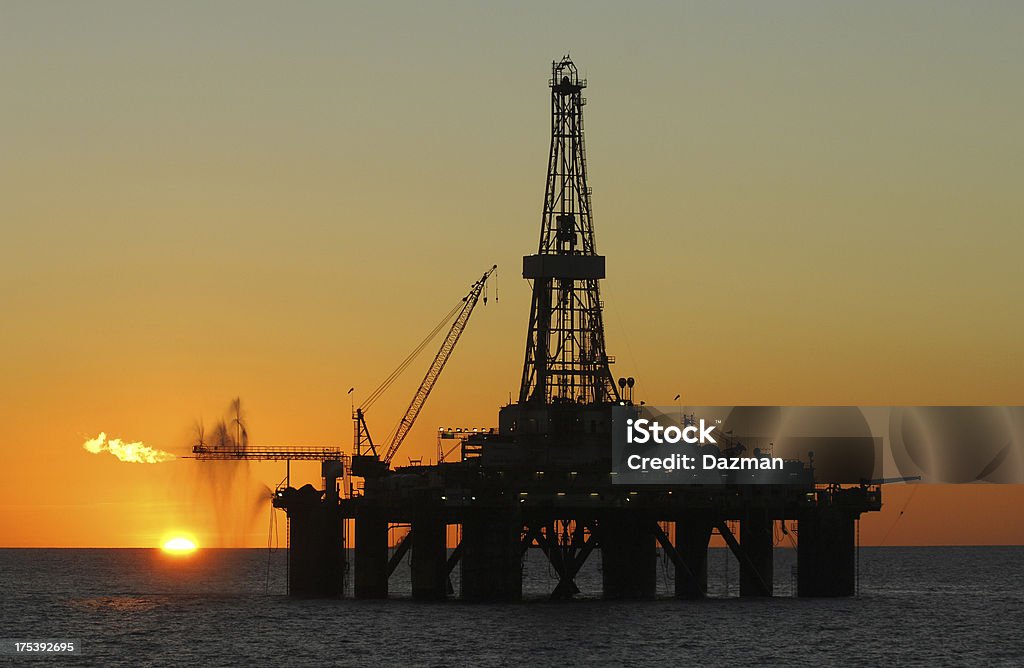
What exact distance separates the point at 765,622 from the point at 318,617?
30.7 m

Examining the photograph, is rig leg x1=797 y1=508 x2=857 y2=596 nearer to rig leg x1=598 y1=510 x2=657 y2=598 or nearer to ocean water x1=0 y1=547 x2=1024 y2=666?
ocean water x1=0 y1=547 x2=1024 y2=666

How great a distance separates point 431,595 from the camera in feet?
452

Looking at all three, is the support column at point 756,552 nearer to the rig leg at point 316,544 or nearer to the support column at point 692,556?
the support column at point 692,556

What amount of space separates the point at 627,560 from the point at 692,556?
514 cm

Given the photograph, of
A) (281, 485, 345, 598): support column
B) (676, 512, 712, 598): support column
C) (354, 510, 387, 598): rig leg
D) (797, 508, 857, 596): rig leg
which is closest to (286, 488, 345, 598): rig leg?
(281, 485, 345, 598): support column

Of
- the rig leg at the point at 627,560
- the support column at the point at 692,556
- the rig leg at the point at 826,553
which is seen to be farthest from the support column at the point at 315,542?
the rig leg at the point at 826,553

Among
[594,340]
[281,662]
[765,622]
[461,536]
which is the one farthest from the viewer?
[594,340]

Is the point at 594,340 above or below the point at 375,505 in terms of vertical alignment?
above

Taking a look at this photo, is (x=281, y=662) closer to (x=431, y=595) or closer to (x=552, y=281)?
(x=431, y=595)

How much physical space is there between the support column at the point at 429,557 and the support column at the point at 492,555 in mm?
4524

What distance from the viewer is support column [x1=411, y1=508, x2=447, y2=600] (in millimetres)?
133875

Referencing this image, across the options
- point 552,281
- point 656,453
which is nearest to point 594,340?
point 552,281

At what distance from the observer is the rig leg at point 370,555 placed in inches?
5384

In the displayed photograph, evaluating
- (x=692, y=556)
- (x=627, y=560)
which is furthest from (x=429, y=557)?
(x=692, y=556)
